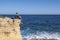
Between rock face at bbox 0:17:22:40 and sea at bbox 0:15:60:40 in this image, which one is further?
sea at bbox 0:15:60:40

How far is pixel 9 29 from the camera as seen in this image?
14234mm

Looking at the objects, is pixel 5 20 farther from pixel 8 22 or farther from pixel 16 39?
pixel 16 39

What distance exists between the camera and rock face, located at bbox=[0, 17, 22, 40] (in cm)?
1412

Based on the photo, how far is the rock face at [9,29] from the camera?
14.1 metres

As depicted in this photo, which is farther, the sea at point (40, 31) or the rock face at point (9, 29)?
the sea at point (40, 31)

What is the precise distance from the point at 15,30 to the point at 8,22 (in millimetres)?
616

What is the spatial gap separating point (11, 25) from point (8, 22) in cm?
27

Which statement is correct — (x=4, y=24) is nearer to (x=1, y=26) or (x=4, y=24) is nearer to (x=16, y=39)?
(x=1, y=26)

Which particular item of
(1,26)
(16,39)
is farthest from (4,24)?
(16,39)

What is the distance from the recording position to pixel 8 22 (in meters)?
14.3

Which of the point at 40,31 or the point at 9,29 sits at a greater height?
the point at 9,29

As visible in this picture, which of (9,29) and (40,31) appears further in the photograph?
(40,31)

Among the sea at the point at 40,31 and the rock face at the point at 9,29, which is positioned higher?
the rock face at the point at 9,29

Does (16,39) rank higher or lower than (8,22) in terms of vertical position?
lower
